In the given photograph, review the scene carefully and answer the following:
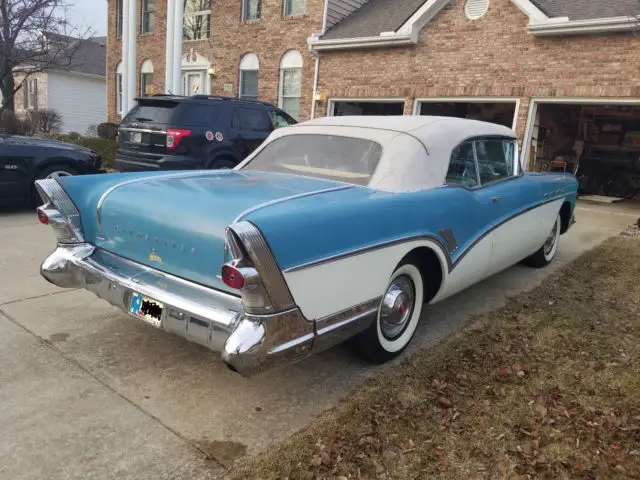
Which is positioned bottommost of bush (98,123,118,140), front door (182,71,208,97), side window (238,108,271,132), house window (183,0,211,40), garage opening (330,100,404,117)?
bush (98,123,118,140)

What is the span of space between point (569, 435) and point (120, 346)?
2.78m

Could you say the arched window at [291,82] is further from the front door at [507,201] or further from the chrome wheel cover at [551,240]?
the front door at [507,201]

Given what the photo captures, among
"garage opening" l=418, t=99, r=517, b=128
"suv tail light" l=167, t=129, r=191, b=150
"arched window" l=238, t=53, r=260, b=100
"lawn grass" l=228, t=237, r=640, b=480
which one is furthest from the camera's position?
"arched window" l=238, t=53, r=260, b=100

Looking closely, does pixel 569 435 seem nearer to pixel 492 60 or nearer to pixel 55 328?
pixel 55 328

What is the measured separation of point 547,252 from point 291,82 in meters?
11.6

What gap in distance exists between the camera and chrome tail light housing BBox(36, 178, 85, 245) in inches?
133

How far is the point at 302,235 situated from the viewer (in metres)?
2.59

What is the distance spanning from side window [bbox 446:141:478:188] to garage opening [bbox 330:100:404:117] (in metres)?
11.4

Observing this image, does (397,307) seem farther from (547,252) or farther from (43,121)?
(43,121)

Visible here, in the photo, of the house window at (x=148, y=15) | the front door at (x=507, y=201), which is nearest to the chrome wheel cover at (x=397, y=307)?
the front door at (x=507, y=201)

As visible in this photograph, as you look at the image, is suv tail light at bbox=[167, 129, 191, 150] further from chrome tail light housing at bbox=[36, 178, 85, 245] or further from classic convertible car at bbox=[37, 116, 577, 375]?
chrome tail light housing at bbox=[36, 178, 85, 245]

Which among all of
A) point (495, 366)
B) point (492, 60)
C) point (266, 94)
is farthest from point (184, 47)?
point (495, 366)

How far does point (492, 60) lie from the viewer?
11836mm

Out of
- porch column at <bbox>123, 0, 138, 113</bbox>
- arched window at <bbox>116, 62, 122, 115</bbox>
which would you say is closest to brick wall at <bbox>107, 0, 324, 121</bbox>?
porch column at <bbox>123, 0, 138, 113</bbox>
